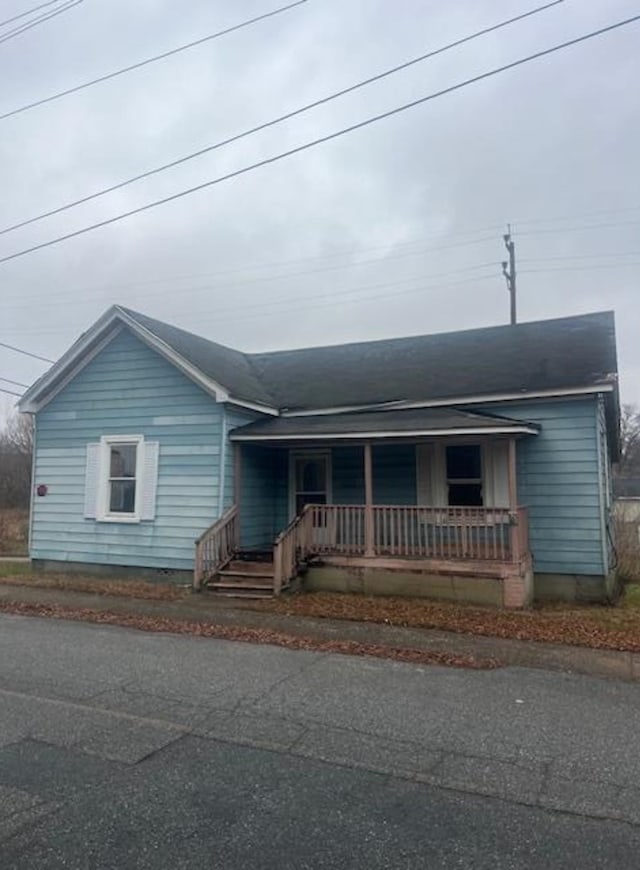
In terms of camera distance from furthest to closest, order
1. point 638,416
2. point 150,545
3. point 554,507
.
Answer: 1. point 638,416
2. point 150,545
3. point 554,507

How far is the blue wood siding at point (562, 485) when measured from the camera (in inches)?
460

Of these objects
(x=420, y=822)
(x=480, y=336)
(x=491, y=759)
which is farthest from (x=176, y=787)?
(x=480, y=336)

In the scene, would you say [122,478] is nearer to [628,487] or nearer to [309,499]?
[309,499]

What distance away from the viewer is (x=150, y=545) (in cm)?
1316

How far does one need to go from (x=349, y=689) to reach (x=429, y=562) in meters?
5.31

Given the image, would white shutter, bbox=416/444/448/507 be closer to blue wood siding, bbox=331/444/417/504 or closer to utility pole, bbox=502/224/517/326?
blue wood siding, bbox=331/444/417/504

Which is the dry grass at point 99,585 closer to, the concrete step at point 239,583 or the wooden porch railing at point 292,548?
the concrete step at point 239,583

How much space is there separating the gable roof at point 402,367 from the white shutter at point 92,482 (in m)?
1.90

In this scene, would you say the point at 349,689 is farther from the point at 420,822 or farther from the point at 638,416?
the point at 638,416

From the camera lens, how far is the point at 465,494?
41.9ft

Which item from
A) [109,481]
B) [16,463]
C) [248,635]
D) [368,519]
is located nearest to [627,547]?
[368,519]

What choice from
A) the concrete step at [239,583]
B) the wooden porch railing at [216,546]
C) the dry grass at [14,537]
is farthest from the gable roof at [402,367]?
the dry grass at [14,537]

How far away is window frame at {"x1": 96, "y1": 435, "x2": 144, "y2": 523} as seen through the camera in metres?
13.3

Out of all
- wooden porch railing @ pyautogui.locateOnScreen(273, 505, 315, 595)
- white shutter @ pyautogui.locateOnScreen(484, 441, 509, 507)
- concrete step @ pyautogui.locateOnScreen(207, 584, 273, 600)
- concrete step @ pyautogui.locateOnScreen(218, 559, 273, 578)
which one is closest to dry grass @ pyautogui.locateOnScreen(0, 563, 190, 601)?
concrete step @ pyautogui.locateOnScreen(207, 584, 273, 600)
